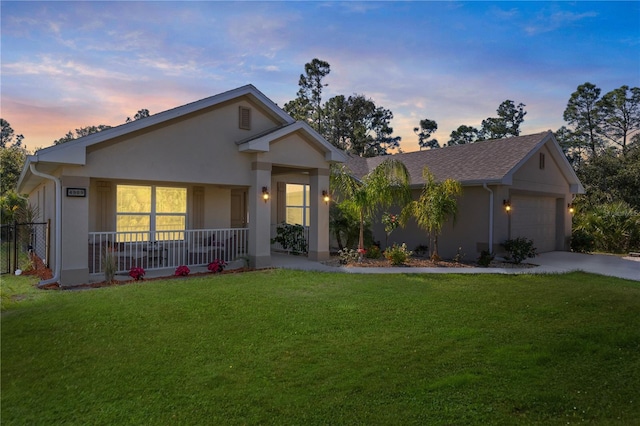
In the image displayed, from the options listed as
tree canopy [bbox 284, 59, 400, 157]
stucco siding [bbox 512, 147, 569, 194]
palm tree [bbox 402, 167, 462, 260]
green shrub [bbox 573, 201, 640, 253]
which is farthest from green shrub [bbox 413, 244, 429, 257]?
tree canopy [bbox 284, 59, 400, 157]

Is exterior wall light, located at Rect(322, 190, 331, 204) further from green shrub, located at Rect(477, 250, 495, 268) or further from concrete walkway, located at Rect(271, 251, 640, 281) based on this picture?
green shrub, located at Rect(477, 250, 495, 268)

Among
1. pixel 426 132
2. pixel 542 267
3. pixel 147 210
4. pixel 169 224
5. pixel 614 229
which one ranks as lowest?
pixel 542 267

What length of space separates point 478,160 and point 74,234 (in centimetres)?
1358

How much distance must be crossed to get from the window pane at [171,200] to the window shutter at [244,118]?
9.88 ft

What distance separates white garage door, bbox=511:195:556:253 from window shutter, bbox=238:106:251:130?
9.89 meters

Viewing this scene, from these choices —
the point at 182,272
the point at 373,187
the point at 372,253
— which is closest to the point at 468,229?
the point at 372,253

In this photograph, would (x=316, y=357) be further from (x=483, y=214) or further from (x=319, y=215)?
(x=483, y=214)

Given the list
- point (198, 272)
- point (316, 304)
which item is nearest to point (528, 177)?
point (316, 304)

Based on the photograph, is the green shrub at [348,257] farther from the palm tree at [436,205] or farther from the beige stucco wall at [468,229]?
the beige stucco wall at [468,229]

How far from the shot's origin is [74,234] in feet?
28.6

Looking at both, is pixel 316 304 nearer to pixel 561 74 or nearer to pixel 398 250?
pixel 398 250

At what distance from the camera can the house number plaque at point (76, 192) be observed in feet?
28.3

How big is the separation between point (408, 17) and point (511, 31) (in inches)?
157

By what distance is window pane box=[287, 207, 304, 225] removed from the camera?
16219 millimetres
